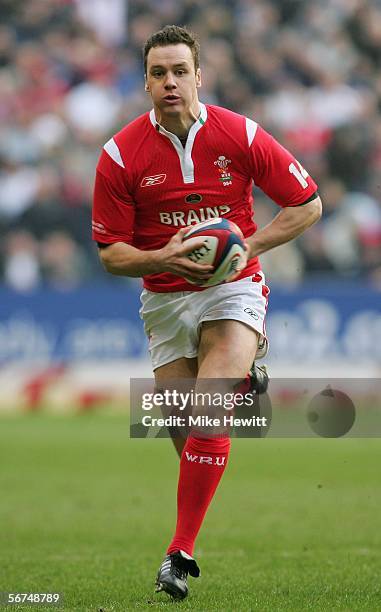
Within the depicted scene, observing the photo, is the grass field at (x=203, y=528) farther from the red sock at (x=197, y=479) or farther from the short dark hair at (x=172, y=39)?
the short dark hair at (x=172, y=39)

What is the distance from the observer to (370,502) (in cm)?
940

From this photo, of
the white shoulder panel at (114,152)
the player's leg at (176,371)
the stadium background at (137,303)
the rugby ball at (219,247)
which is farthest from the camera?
the stadium background at (137,303)

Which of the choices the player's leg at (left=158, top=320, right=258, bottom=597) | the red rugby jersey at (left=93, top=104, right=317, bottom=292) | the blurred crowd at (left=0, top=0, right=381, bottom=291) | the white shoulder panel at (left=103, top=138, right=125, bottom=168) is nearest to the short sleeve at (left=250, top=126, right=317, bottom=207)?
the red rugby jersey at (left=93, top=104, right=317, bottom=292)

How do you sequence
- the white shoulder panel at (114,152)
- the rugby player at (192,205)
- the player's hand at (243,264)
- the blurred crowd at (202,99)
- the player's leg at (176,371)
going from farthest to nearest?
the blurred crowd at (202,99) < the player's leg at (176,371) < the white shoulder panel at (114,152) < the rugby player at (192,205) < the player's hand at (243,264)

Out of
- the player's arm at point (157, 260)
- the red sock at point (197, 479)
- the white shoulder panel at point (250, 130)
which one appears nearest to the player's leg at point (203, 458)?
the red sock at point (197, 479)

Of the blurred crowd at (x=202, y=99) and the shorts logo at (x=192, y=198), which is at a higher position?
the blurred crowd at (x=202, y=99)

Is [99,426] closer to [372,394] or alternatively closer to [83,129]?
[372,394]

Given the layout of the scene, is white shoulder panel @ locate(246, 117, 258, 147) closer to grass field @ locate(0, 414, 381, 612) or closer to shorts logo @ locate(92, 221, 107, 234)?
shorts logo @ locate(92, 221, 107, 234)

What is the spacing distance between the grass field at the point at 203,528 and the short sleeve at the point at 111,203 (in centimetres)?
173

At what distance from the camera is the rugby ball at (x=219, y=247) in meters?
5.34

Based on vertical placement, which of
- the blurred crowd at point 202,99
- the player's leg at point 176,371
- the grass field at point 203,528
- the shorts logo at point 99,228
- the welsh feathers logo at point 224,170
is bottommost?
the grass field at point 203,528

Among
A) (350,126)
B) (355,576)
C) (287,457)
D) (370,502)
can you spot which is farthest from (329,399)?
(350,126)

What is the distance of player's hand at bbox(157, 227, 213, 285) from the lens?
5359 mm

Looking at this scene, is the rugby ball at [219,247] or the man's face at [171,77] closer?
the rugby ball at [219,247]
